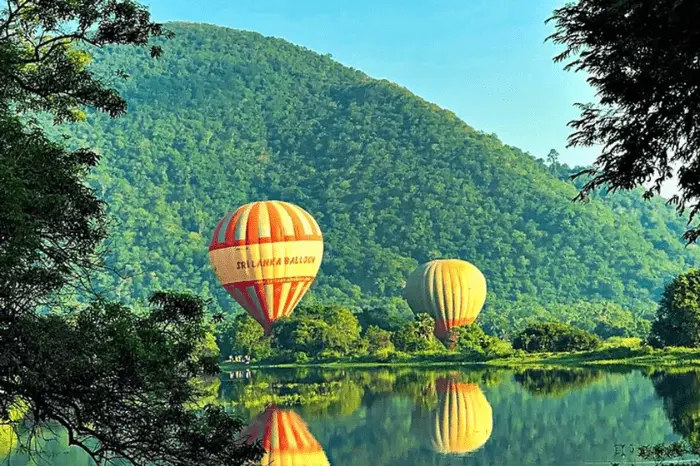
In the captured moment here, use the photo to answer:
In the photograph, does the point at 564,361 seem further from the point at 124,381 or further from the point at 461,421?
the point at 124,381

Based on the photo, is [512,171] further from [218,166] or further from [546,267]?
[218,166]

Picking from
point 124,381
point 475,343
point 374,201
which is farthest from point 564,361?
point 374,201

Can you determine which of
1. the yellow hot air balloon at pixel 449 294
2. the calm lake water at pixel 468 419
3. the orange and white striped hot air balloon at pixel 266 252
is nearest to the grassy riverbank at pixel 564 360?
the calm lake water at pixel 468 419

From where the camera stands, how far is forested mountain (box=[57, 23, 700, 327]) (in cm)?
14900

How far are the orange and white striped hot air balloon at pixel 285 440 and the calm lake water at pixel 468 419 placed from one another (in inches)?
1.3

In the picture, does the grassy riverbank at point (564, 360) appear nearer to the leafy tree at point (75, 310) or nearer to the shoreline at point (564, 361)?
the shoreline at point (564, 361)

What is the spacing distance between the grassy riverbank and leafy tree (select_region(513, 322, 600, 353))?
289cm

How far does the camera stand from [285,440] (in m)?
31.1

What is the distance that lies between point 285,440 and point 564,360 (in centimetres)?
3653

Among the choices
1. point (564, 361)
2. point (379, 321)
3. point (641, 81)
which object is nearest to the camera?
point (641, 81)

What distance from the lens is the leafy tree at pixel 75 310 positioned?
10.9m

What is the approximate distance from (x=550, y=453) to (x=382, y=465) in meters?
4.40

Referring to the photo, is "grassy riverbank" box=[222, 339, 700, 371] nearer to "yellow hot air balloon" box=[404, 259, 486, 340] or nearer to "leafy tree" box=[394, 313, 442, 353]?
"leafy tree" box=[394, 313, 442, 353]

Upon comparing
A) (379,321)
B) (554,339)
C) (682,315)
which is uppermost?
(379,321)
